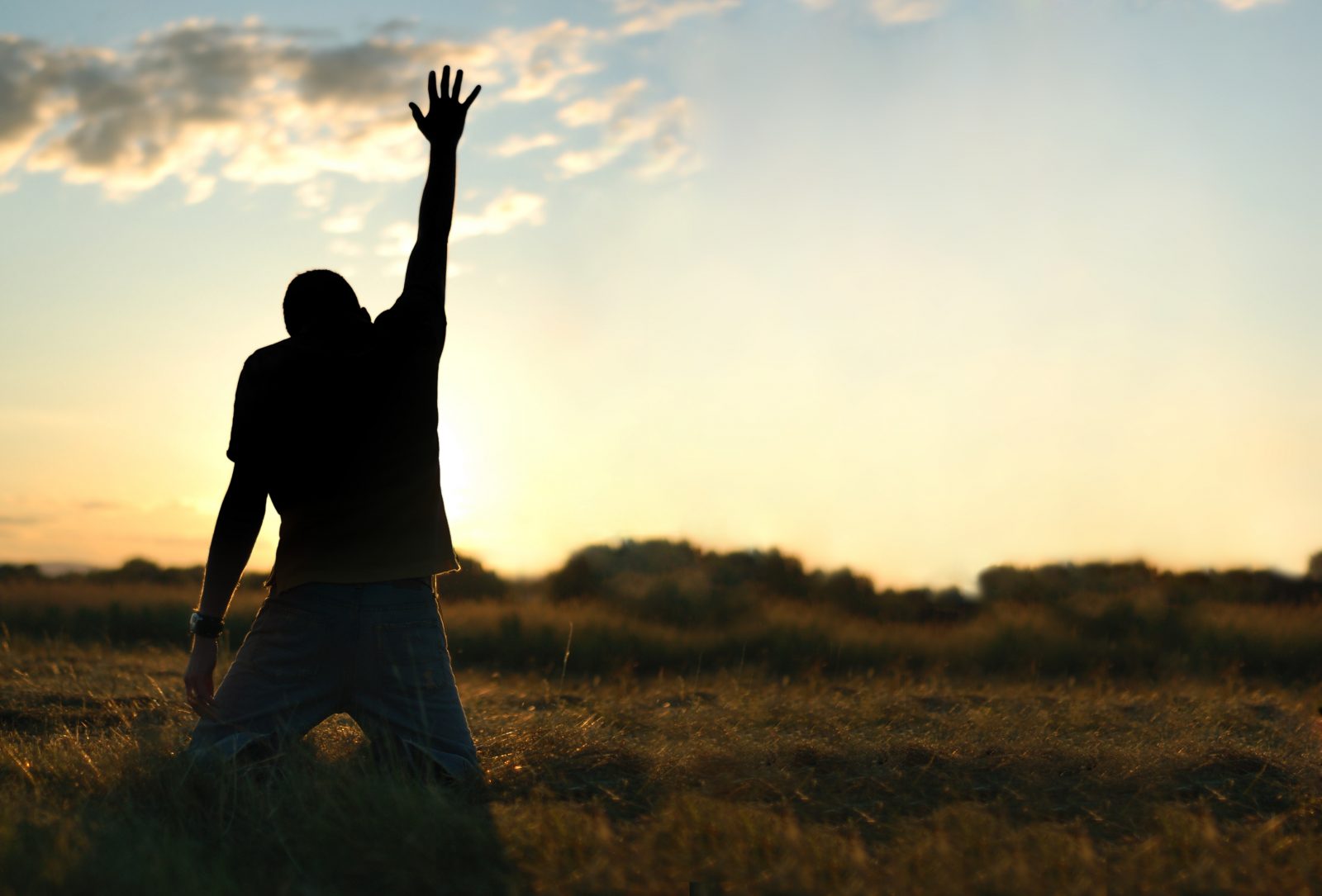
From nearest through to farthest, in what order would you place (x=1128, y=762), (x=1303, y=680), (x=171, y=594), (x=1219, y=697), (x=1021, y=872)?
(x=1021, y=872)
(x=1128, y=762)
(x=1219, y=697)
(x=1303, y=680)
(x=171, y=594)

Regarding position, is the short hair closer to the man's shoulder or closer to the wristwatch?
the man's shoulder

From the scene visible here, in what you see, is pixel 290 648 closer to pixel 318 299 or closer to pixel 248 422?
pixel 248 422

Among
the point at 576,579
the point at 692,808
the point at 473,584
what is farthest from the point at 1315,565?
the point at 692,808

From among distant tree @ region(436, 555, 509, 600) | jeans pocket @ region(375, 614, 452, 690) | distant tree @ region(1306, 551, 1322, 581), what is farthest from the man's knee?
distant tree @ region(1306, 551, 1322, 581)

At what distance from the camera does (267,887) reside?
293 cm

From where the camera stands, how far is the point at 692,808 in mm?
3398

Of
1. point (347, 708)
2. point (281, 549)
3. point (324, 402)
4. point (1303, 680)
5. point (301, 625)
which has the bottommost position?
point (1303, 680)

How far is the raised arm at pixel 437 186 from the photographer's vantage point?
4.01m

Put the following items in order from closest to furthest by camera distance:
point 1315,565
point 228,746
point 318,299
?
point 228,746
point 318,299
point 1315,565

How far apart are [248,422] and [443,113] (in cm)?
133

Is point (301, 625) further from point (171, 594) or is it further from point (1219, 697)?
point (171, 594)

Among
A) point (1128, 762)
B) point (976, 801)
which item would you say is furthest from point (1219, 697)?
point (976, 801)

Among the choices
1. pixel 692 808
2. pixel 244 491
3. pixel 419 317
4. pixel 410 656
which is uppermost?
pixel 419 317

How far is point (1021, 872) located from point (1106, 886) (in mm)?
248
